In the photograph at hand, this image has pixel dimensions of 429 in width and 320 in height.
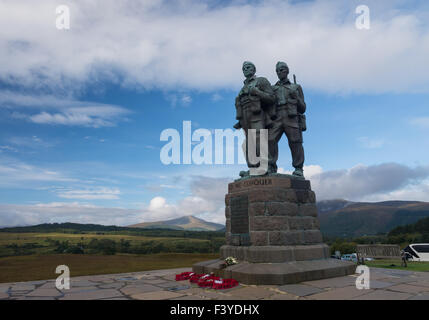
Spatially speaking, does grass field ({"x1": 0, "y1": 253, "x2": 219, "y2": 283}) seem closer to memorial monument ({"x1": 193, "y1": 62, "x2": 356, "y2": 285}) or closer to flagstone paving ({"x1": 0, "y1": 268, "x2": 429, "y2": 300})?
flagstone paving ({"x1": 0, "y1": 268, "x2": 429, "y2": 300})

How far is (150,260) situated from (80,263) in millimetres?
2720

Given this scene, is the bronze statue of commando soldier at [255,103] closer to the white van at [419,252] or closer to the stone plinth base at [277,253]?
the stone plinth base at [277,253]

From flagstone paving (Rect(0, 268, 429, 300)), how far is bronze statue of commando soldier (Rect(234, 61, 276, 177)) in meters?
3.52

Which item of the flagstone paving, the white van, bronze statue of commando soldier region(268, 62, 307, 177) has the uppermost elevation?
bronze statue of commando soldier region(268, 62, 307, 177)

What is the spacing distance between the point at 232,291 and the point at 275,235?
201cm

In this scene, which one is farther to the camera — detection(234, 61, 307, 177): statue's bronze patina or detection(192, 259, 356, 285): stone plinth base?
detection(234, 61, 307, 177): statue's bronze patina

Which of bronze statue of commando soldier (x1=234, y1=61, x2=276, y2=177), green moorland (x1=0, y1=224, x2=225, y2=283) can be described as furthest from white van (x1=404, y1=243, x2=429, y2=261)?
bronze statue of commando soldier (x1=234, y1=61, x2=276, y2=177)

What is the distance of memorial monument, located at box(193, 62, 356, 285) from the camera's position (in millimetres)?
6965

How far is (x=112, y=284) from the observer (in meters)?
7.29

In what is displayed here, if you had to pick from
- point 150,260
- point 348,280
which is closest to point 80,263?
point 150,260

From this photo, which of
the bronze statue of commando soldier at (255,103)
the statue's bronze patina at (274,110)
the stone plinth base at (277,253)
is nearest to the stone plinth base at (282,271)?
the stone plinth base at (277,253)

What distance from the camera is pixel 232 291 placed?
5.86 m
